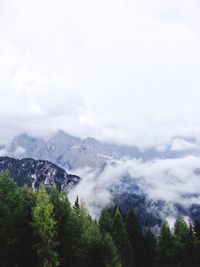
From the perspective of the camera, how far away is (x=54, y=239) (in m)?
84.6

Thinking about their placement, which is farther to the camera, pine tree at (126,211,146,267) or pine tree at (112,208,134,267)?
pine tree at (126,211,146,267)

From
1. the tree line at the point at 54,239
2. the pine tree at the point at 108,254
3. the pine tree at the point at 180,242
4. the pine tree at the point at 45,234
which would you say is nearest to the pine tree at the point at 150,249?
the pine tree at the point at 180,242

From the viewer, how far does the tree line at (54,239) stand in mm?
80000

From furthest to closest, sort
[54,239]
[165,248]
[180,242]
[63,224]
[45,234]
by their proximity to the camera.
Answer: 1. [165,248]
2. [180,242]
3. [63,224]
4. [54,239]
5. [45,234]

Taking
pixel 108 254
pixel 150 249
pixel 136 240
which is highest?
pixel 136 240

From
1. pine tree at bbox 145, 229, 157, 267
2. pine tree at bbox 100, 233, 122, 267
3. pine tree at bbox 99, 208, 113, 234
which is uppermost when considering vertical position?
pine tree at bbox 99, 208, 113, 234

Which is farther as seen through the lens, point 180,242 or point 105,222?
point 105,222

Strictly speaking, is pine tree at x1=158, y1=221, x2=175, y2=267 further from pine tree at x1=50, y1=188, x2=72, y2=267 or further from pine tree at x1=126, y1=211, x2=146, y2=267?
pine tree at x1=50, y1=188, x2=72, y2=267

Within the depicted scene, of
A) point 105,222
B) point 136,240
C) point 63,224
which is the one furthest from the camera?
point 136,240

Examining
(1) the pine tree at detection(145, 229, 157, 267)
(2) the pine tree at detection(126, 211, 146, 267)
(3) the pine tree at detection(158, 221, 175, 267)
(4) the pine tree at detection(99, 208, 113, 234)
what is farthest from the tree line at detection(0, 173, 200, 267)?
(1) the pine tree at detection(145, 229, 157, 267)

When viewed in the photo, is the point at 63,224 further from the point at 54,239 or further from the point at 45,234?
the point at 45,234

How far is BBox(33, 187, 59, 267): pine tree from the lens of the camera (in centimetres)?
7869

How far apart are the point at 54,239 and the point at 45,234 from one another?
18.2 ft

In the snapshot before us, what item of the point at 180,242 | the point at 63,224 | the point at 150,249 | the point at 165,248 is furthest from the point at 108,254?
the point at 150,249
